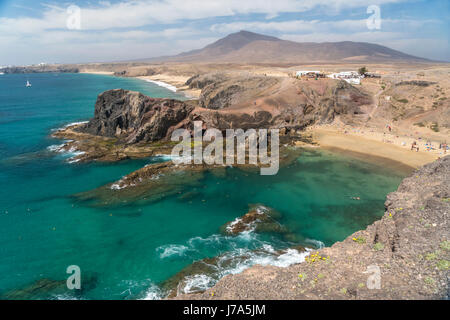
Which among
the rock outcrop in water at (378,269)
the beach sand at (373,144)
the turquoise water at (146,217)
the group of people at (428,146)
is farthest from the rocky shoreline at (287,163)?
the group of people at (428,146)

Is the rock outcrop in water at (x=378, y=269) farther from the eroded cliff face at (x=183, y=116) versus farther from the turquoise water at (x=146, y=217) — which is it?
the eroded cliff face at (x=183, y=116)

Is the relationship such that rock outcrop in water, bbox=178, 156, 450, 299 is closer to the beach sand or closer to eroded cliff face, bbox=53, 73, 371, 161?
the beach sand

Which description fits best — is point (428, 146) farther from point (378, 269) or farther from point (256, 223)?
point (378, 269)

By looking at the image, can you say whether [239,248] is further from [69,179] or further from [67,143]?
[67,143]

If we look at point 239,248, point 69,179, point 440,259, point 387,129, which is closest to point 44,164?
point 69,179

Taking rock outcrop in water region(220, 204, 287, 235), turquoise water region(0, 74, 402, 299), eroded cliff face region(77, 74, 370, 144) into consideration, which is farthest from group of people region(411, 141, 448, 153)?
rock outcrop in water region(220, 204, 287, 235)

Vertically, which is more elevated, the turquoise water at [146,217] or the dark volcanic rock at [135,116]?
the dark volcanic rock at [135,116]

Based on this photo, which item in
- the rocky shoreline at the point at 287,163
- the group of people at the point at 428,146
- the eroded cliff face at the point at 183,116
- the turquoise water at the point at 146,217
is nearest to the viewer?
the rocky shoreline at the point at 287,163
